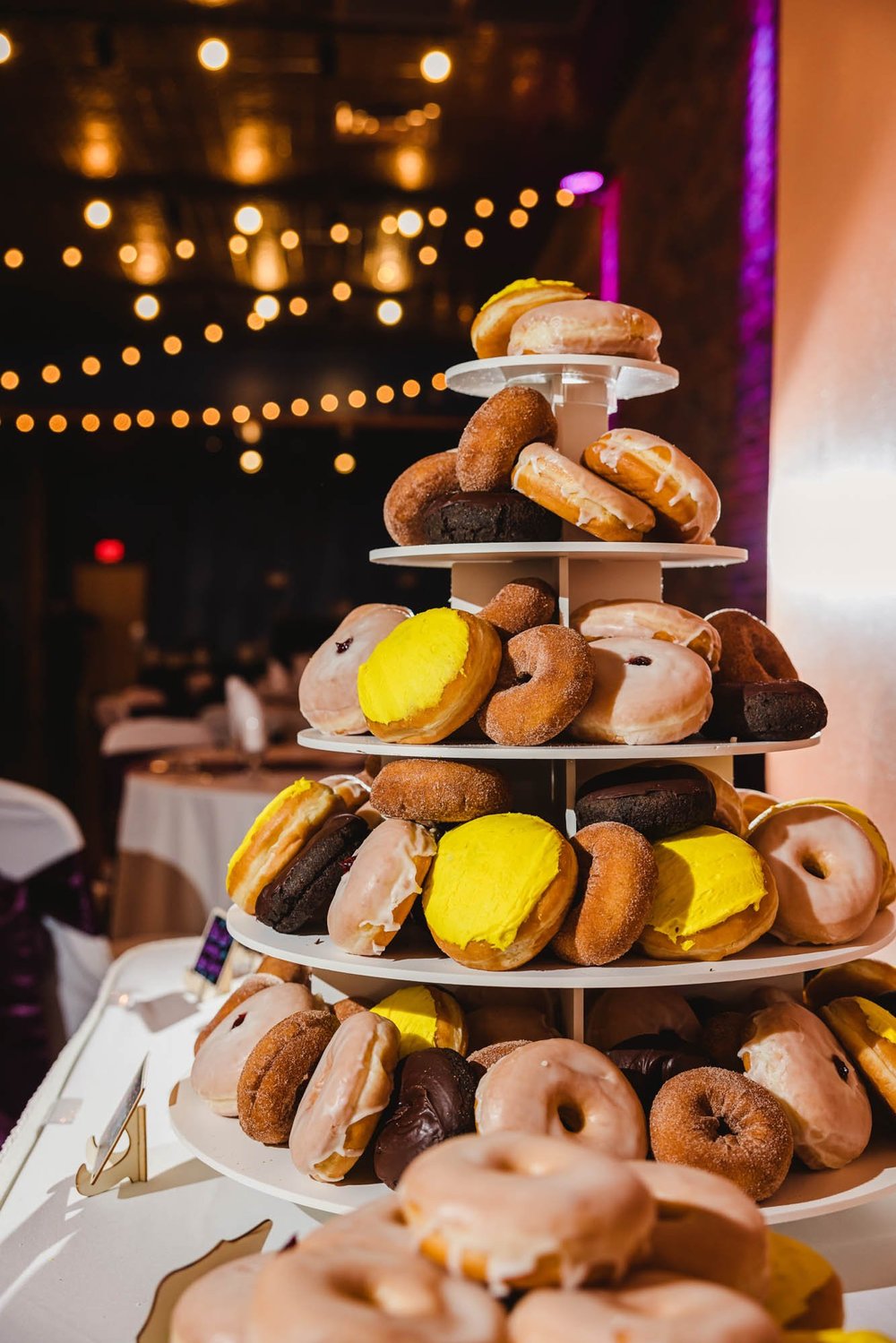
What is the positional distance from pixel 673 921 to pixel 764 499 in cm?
240

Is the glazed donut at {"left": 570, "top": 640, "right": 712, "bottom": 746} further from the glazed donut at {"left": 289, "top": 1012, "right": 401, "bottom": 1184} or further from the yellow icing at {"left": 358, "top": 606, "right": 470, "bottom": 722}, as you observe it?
the glazed donut at {"left": 289, "top": 1012, "right": 401, "bottom": 1184}

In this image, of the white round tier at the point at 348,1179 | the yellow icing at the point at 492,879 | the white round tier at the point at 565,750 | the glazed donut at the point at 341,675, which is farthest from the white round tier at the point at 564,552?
the white round tier at the point at 348,1179

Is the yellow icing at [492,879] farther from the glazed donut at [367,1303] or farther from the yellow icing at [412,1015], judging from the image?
the glazed donut at [367,1303]

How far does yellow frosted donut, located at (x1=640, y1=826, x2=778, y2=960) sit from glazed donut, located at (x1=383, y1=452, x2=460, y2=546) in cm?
65

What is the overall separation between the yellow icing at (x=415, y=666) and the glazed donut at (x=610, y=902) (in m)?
0.29

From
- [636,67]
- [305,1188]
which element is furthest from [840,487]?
[636,67]

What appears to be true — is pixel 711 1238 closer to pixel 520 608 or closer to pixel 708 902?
pixel 708 902

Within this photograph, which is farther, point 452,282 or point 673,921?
point 452,282

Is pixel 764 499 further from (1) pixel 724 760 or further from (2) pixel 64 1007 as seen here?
(2) pixel 64 1007

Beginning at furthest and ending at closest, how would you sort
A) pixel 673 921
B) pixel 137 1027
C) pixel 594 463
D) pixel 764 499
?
pixel 764 499 < pixel 137 1027 < pixel 594 463 < pixel 673 921

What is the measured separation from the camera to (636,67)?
17.7 ft

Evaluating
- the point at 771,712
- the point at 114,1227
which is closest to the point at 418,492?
the point at 771,712

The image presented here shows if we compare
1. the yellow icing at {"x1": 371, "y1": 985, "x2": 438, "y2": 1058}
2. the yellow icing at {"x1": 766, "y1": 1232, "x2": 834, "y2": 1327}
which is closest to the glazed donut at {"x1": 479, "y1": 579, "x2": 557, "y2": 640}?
the yellow icing at {"x1": 371, "y1": 985, "x2": 438, "y2": 1058}

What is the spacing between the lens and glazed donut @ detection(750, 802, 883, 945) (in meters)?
1.50
